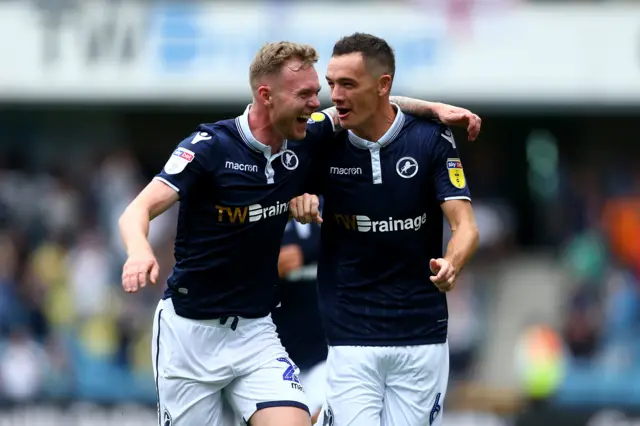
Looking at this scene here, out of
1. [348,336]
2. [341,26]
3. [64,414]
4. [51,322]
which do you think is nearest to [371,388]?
[348,336]

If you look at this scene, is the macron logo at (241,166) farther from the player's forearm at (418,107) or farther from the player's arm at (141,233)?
the player's forearm at (418,107)

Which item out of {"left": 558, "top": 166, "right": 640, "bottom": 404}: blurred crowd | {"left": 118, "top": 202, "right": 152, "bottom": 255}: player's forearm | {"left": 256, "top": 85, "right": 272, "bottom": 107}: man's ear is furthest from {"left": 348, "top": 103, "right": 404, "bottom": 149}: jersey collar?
{"left": 558, "top": 166, "right": 640, "bottom": 404}: blurred crowd

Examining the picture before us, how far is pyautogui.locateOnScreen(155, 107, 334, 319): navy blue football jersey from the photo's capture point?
22.2 ft

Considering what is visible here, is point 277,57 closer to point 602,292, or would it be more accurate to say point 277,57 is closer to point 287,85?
point 287,85

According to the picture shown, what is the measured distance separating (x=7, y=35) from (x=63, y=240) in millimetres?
3505

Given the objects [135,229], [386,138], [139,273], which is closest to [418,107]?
[386,138]

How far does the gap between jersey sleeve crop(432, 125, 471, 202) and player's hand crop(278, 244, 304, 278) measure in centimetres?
161

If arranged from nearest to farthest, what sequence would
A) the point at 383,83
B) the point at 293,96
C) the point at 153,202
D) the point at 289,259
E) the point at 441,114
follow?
the point at 153,202, the point at 293,96, the point at 383,83, the point at 441,114, the point at 289,259

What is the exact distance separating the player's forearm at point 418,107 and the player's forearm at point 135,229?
170 centimetres

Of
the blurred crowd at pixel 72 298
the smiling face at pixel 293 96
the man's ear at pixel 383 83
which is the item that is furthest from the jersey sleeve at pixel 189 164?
the blurred crowd at pixel 72 298

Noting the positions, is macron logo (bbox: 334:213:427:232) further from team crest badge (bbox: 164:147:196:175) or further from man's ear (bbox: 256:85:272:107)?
team crest badge (bbox: 164:147:196:175)

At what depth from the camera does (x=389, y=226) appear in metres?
7.02

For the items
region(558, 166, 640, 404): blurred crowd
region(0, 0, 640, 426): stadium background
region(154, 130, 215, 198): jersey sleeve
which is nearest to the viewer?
region(154, 130, 215, 198): jersey sleeve

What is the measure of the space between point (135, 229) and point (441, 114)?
1.89 meters
